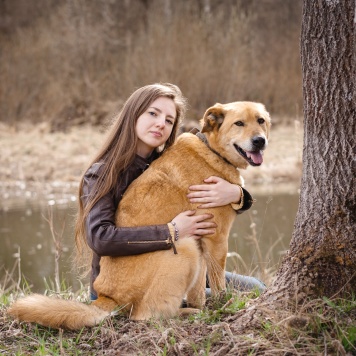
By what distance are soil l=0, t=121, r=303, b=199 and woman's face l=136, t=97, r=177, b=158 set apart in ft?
23.2

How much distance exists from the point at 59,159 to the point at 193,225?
1074cm

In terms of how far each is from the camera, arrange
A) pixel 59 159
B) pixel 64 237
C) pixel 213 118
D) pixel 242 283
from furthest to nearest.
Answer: pixel 59 159 < pixel 64 237 < pixel 242 283 < pixel 213 118

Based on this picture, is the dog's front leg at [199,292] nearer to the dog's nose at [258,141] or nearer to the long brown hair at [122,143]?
the long brown hair at [122,143]

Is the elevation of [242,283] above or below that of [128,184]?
below

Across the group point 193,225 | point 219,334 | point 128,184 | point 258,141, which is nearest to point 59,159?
point 128,184

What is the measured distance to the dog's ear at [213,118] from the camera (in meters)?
3.60

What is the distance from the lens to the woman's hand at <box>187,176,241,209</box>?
328 centimetres

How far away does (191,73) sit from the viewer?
51.0ft

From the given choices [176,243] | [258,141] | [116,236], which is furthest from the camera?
[258,141]

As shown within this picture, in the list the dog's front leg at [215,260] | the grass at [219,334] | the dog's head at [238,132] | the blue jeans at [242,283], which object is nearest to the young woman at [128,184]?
the dog's front leg at [215,260]

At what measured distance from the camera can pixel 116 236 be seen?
Answer: 3006 millimetres

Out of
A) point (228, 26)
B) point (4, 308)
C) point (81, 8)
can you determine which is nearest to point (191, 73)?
point (228, 26)

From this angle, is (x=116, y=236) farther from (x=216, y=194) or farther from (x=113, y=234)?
(x=216, y=194)

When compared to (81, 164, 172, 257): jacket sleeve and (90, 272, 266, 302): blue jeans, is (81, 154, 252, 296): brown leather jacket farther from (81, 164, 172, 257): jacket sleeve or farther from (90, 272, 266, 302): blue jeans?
(90, 272, 266, 302): blue jeans
